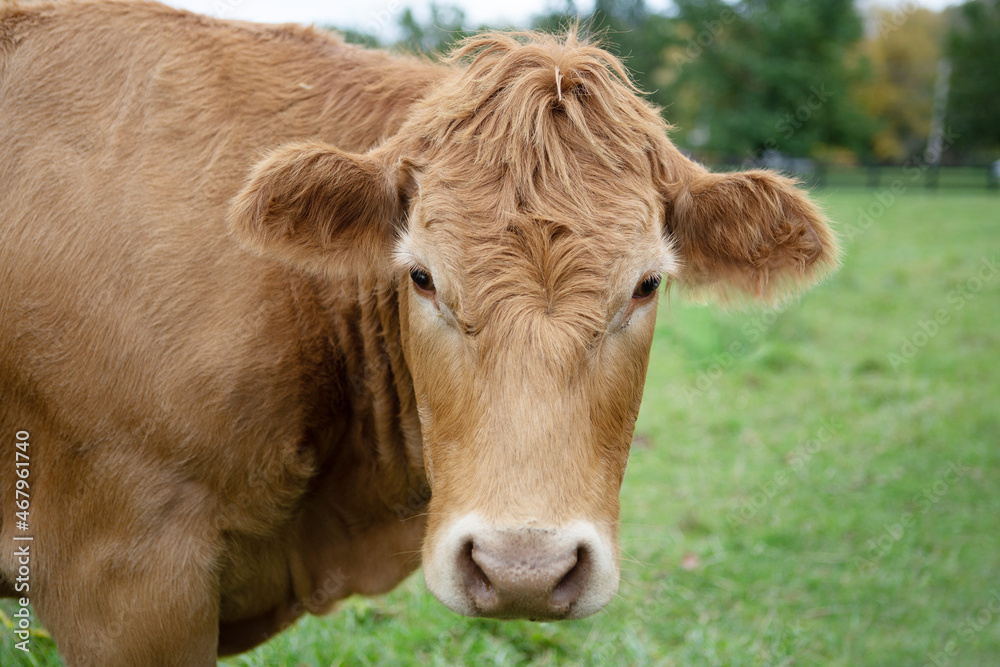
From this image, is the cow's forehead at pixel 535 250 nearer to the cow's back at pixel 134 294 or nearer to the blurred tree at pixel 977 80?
the cow's back at pixel 134 294

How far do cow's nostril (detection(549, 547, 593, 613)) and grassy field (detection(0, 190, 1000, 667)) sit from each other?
1.69ft

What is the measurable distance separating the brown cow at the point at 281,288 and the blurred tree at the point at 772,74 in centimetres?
3831

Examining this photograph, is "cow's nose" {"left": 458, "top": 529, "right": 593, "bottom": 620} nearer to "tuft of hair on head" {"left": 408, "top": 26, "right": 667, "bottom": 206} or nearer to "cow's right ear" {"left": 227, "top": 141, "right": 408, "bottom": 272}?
"tuft of hair on head" {"left": 408, "top": 26, "right": 667, "bottom": 206}

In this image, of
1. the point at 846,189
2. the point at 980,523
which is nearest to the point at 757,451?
the point at 980,523

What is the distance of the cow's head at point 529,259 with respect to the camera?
1928 millimetres

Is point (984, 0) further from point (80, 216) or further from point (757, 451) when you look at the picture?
point (80, 216)

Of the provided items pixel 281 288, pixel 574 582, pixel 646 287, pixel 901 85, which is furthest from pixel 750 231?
pixel 901 85

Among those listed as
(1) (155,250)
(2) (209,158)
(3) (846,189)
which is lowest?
(3) (846,189)

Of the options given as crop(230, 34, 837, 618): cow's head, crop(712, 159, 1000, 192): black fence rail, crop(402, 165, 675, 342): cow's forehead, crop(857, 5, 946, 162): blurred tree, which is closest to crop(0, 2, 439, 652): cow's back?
crop(230, 34, 837, 618): cow's head

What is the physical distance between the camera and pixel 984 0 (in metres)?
47.4

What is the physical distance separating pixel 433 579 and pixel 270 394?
839mm

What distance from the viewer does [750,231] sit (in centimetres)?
256

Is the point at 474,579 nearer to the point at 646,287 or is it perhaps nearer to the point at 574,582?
the point at 574,582

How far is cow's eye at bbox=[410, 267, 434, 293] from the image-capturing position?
231cm
